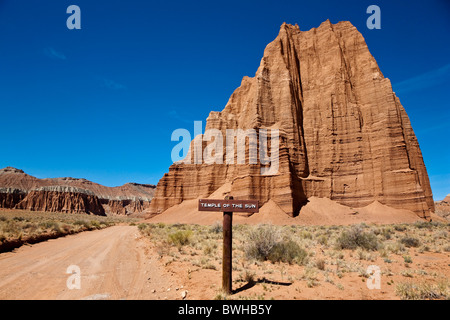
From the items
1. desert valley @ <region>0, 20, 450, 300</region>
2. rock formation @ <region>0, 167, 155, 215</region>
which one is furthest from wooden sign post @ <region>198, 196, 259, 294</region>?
rock formation @ <region>0, 167, 155, 215</region>

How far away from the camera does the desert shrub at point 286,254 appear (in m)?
10.3

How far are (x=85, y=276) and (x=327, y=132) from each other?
50495mm

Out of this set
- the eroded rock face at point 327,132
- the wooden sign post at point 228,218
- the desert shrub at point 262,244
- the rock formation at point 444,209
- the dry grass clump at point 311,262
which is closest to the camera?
the wooden sign post at point 228,218

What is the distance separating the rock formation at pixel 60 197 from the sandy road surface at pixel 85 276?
101893mm

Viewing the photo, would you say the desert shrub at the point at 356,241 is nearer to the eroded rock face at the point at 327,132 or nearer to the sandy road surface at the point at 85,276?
the sandy road surface at the point at 85,276

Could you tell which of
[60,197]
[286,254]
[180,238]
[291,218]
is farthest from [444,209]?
[60,197]

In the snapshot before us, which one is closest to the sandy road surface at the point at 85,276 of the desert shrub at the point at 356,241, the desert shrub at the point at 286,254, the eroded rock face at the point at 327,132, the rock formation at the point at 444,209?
the desert shrub at the point at 286,254

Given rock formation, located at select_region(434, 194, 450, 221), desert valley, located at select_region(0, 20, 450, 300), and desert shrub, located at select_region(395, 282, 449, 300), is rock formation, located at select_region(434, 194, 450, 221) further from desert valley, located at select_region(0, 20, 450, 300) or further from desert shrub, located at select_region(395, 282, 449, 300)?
desert shrub, located at select_region(395, 282, 449, 300)

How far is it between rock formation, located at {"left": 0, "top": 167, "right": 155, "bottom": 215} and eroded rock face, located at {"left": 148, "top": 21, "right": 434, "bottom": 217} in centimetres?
6235

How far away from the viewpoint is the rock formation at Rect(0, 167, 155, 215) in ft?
308

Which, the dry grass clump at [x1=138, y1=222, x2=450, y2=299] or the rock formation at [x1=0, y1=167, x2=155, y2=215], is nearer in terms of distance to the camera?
the dry grass clump at [x1=138, y1=222, x2=450, y2=299]
